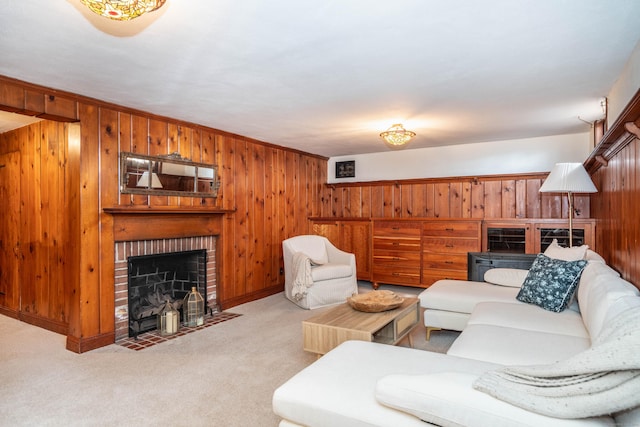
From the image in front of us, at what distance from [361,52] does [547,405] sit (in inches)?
80.9

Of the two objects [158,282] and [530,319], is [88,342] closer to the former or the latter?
[158,282]

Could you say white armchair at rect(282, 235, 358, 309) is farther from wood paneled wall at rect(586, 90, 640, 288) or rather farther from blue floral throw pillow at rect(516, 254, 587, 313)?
wood paneled wall at rect(586, 90, 640, 288)

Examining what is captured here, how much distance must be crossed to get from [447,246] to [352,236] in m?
1.44

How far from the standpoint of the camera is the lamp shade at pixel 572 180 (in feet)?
11.2

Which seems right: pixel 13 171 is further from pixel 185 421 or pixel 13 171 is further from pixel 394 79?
pixel 394 79

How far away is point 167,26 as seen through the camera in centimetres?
200

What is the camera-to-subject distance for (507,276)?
3.42 meters

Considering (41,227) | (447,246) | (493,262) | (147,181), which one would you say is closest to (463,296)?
(493,262)

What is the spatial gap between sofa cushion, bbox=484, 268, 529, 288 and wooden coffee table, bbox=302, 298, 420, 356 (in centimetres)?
96

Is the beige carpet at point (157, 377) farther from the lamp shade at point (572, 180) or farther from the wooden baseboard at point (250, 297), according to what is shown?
the lamp shade at point (572, 180)

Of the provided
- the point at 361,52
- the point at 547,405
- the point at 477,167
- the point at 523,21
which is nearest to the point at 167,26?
the point at 361,52

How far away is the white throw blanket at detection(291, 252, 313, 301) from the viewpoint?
4.36 m

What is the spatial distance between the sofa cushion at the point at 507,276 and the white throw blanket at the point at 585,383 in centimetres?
234

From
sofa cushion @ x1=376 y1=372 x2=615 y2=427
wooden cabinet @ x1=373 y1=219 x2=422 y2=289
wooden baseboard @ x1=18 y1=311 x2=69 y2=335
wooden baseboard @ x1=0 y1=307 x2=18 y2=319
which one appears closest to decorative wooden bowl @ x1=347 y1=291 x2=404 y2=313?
sofa cushion @ x1=376 y1=372 x2=615 y2=427
